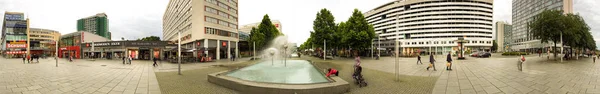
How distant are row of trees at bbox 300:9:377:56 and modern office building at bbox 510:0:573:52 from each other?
8899cm

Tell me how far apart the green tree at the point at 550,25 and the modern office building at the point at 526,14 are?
7748 cm

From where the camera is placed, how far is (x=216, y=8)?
35.5 meters

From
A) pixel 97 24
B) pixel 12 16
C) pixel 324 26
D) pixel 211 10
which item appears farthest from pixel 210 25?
pixel 97 24

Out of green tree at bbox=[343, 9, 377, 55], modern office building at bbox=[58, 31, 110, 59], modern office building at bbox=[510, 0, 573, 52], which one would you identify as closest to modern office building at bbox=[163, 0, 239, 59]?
modern office building at bbox=[58, 31, 110, 59]

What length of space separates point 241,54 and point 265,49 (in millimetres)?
9680

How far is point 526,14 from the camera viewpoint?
9819 cm

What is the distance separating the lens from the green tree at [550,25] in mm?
22578

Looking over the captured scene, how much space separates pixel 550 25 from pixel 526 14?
4376 inches

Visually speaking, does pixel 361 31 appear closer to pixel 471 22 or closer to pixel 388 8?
pixel 388 8

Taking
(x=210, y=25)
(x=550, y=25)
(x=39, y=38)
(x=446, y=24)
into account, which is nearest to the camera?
(x=550, y=25)

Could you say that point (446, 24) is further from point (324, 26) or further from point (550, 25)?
point (324, 26)

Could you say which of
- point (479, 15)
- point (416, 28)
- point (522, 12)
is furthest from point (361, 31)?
point (522, 12)

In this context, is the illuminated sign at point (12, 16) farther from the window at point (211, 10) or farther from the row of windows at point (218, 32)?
the window at point (211, 10)

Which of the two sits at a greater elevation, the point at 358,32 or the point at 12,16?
the point at 12,16
